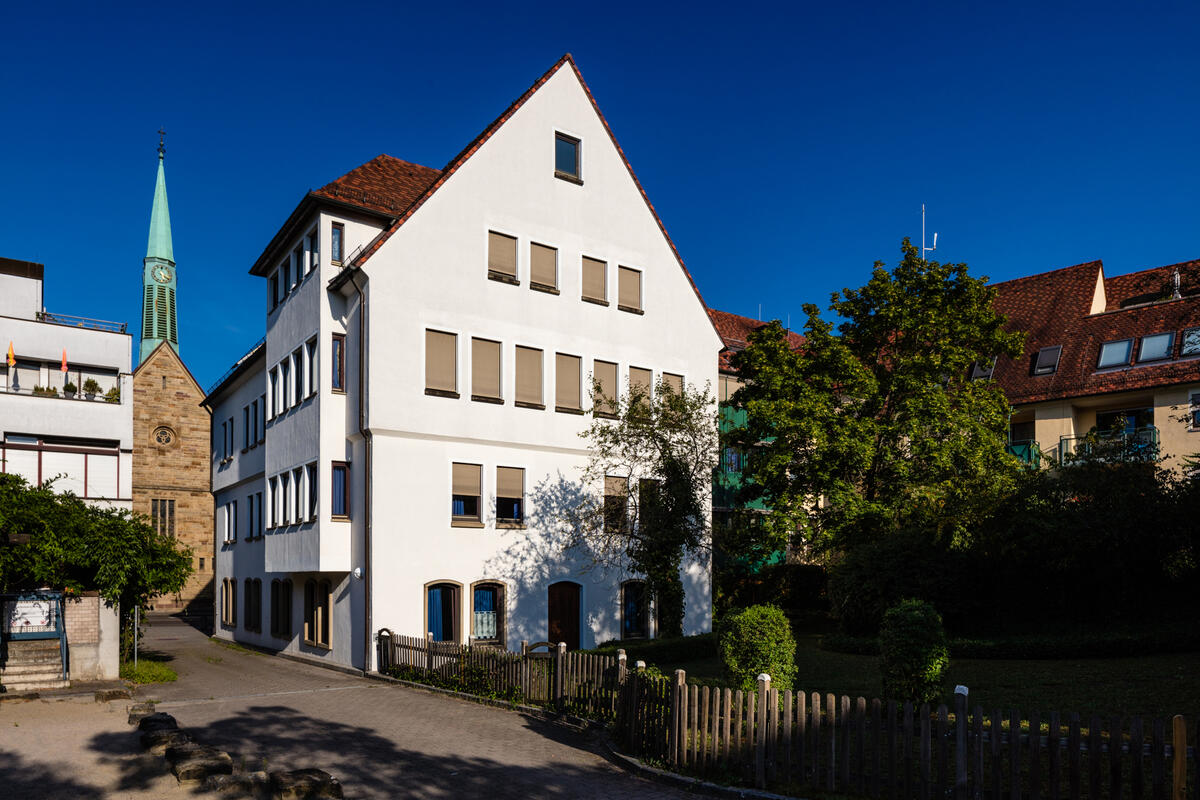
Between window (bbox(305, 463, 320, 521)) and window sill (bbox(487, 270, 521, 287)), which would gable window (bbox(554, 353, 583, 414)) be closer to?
window sill (bbox(487, 270, 521, 287))

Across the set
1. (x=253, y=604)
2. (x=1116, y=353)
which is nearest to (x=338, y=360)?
(x=253, y=604)

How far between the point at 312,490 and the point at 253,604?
11020 millimetres

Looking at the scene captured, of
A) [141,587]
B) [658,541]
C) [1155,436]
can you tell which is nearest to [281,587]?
[141,587]

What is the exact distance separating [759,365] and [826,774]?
1952cm

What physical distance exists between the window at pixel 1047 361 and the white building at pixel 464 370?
1401cm

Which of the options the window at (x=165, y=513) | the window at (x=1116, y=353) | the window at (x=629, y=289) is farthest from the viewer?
the window at (x=165, y=513)

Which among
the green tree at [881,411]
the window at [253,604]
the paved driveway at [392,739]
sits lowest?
the window at [253,604]

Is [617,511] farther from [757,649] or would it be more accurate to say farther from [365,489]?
[757,649]

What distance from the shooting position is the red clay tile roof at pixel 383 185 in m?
27.4

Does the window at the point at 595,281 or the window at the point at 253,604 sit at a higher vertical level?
the window at the point at 595,281

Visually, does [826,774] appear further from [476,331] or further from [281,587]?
[281,587]

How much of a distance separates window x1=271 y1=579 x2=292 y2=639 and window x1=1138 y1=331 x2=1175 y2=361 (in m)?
30.0

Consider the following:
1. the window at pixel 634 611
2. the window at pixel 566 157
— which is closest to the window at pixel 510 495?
the window at pixel 634 611

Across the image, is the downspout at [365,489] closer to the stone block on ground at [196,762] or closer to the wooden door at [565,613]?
the wooden door at [565,613]
